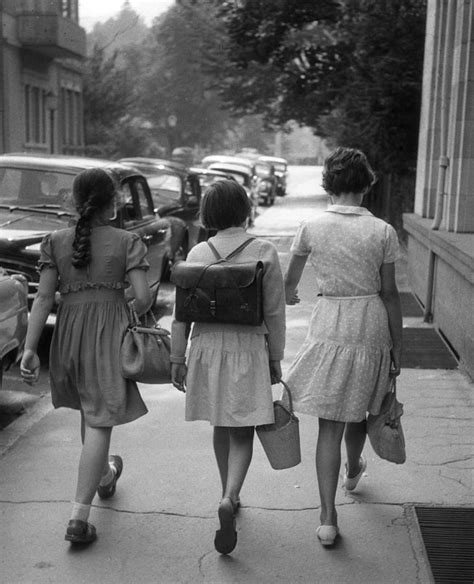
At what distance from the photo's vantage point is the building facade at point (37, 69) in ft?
103

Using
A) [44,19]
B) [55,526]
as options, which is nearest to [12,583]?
[55,526]

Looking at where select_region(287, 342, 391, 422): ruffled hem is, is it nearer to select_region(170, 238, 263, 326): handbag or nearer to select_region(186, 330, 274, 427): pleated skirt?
select_region(186, 330, 274, 427): pleated skirt

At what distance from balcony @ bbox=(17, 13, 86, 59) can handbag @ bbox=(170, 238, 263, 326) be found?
28.1 meters

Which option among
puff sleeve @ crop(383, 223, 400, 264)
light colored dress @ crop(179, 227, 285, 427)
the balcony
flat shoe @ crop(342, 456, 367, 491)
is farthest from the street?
the balcony

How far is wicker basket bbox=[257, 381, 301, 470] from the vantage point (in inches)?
171

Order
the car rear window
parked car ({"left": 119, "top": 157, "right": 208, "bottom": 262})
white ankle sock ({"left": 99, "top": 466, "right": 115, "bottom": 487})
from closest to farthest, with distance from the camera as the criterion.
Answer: white ankle sock ({"left": 99, "top": 466, "right": 115, "bottom": 487}), the car rear window, parked car ({"left": 119, "top": 157, "right": 208, "bottom": 262})

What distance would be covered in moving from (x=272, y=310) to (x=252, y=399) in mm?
390

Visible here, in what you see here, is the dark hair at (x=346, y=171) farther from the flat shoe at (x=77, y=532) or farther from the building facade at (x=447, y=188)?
the building facade at (x=447, y=188)

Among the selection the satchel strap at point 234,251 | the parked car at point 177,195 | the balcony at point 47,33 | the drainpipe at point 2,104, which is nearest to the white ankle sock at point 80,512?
the satchel strap at point 234,251

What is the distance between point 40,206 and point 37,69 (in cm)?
2673

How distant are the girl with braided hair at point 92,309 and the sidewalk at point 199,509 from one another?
0.30m

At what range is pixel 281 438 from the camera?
4367 mm

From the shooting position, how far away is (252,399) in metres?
4.29

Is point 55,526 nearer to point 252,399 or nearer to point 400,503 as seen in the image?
point 252,399
